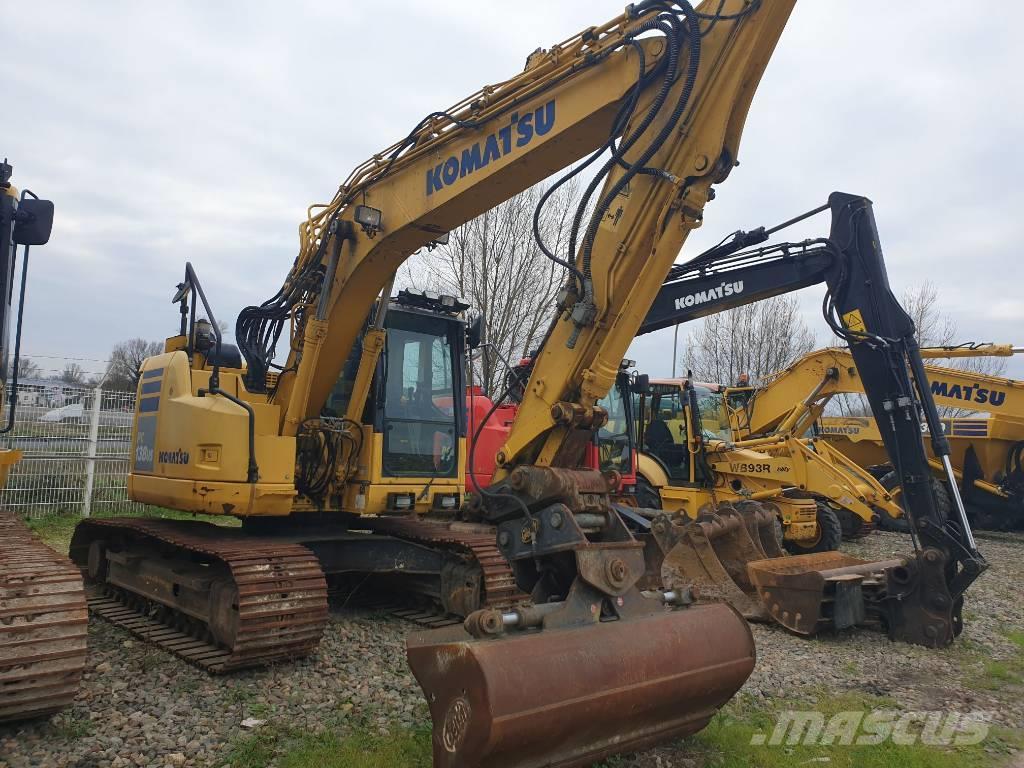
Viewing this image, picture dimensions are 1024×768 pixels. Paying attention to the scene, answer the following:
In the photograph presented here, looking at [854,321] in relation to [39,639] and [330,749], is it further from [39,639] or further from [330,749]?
[39,639]

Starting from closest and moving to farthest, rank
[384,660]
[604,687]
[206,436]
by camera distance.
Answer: [604,687], [384,660], [206,436]

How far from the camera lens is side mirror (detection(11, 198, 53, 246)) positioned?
183 inches

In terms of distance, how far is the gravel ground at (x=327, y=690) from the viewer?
3873 mm

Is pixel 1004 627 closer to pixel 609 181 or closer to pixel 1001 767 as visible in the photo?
pixel 1001 767

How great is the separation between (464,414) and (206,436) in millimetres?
2064

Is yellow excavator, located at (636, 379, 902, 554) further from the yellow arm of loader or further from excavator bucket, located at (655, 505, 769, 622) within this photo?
excavator bucket, located at (655, 505, 769, 622)

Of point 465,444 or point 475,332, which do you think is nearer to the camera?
point 465,444

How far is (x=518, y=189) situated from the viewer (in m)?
4.98

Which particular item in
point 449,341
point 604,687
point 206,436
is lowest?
point 604,687

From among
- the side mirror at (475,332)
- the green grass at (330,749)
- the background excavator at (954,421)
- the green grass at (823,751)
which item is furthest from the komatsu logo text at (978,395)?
the green grass at (330,749)

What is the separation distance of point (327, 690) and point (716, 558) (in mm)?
3949

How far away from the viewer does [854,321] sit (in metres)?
7.18

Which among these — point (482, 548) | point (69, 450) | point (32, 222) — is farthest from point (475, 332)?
point (69, 450)

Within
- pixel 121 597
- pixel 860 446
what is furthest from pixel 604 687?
pixel 860 446
